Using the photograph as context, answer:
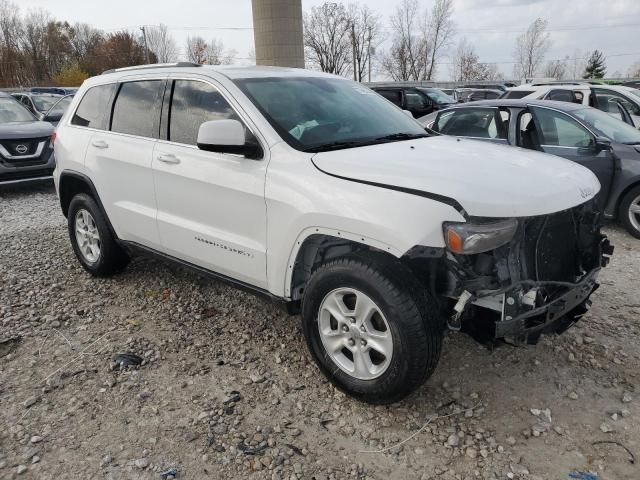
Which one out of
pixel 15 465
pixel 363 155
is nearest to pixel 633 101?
pixel 363 155

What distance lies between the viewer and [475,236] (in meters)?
2.52

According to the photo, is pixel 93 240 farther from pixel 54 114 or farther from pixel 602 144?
pixel 54 114

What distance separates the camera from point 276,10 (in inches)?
906

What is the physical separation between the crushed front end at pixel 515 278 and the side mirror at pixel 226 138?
1347mm

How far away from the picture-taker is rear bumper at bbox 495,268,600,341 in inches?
102

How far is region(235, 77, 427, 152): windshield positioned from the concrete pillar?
2052 cm

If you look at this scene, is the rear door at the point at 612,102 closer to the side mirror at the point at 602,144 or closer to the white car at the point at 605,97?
the white car at the point at 605,97

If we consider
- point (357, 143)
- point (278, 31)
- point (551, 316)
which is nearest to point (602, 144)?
point (357, 143)

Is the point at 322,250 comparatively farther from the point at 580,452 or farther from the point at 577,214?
the point at 580,452

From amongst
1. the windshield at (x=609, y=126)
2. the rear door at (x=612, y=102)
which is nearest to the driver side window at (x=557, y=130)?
the windshield at (x=609, y=126)

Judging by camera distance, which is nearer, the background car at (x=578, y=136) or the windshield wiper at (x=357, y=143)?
the windshield wiper at (x=357, y=143)

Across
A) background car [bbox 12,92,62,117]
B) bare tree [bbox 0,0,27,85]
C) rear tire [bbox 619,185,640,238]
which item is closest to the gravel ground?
rear tire [bbox 619,185,640,238]

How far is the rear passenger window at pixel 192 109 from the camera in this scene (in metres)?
3.53

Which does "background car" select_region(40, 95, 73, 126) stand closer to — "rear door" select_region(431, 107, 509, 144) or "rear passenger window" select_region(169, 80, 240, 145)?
"rear door" select_region(431, 107, 509, 144)
